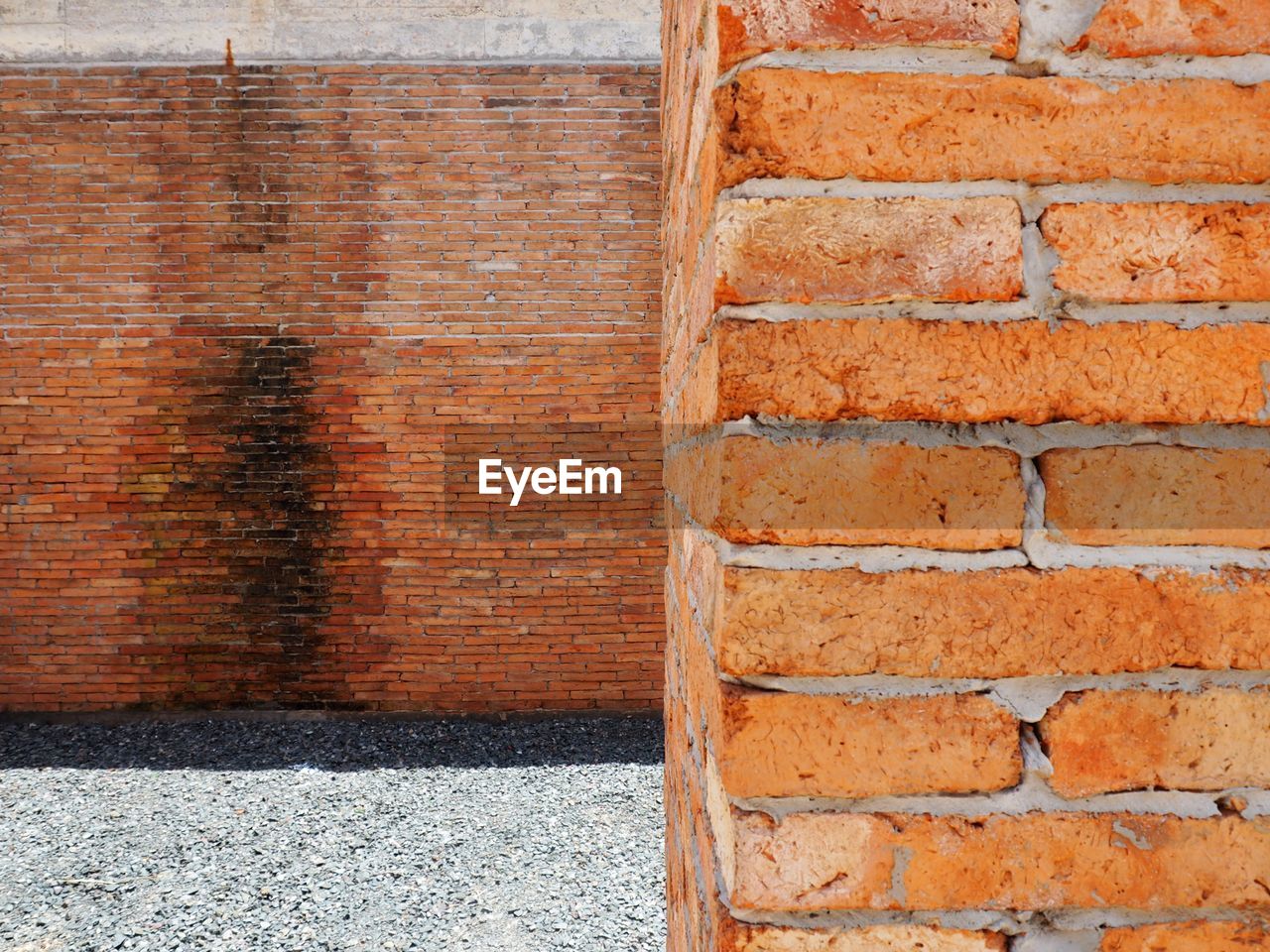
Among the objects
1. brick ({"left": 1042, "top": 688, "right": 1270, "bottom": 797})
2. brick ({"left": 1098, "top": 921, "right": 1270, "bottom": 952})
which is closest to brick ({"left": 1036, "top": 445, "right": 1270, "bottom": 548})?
brick ({"left": 1042, "top": 688, "right": 1270, "bottom": 797})

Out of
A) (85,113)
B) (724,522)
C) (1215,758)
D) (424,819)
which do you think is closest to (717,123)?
(724,522)

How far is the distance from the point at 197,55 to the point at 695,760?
6.34 m

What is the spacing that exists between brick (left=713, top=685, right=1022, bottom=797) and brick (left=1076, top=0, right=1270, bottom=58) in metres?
0.48

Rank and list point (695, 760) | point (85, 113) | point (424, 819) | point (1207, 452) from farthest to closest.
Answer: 1. point (85, 113)
2. point (424, 819)
3. point (695, 760)
4. point (1207, 452)

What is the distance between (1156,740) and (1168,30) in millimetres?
504

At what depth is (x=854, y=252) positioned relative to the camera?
1.78 feet

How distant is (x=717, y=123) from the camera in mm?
554

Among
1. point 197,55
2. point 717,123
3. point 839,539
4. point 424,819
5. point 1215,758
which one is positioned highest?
point 197,55

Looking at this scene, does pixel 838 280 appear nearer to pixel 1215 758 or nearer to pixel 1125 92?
pixel 1125 92

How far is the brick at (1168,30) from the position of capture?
0.55 metres

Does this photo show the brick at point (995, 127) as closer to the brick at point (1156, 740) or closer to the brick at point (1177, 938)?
the brick at point (1156, 740)

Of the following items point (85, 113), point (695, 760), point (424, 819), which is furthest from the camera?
point (85, 113)

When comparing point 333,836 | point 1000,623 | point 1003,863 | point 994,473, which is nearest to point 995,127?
point 994,473

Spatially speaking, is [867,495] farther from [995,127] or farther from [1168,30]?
[1168,30]
